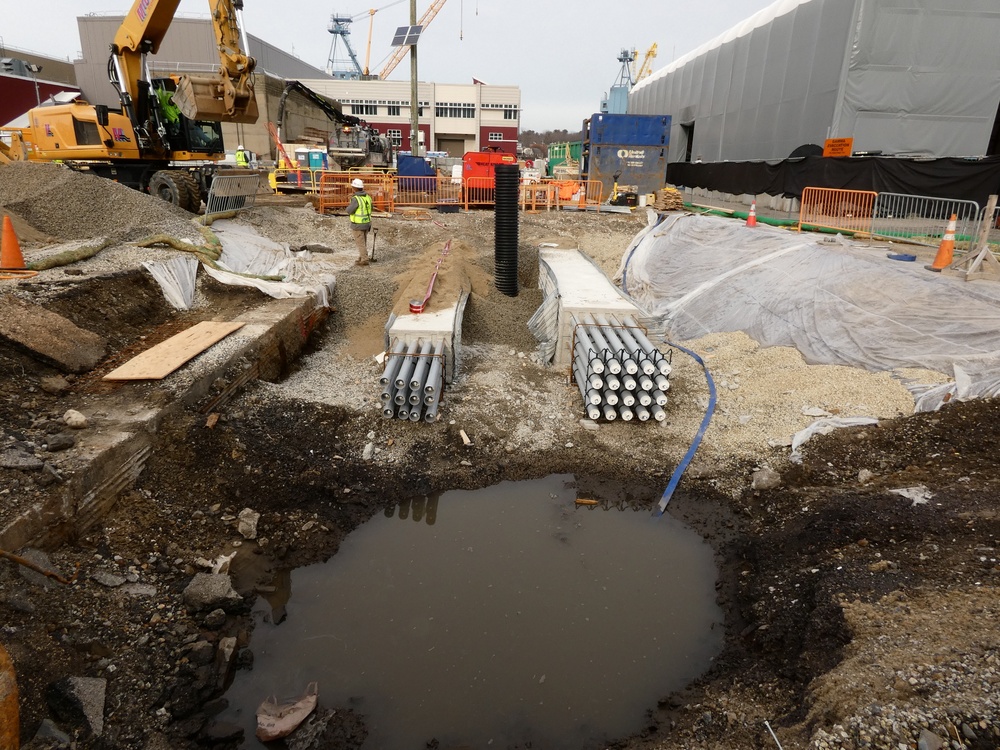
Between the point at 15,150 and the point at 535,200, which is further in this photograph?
the point at 535,200

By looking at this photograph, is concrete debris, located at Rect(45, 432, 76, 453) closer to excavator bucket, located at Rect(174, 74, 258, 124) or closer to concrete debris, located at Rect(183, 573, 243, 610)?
concrete debris, located at Rect(183, 573, 243, 610)

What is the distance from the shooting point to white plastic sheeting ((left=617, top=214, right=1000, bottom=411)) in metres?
7.14

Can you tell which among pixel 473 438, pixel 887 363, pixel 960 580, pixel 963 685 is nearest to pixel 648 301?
pixel 887 363

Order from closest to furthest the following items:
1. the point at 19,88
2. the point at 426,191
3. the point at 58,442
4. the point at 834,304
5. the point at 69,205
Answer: the point at 58,442
the point at 834,304
the point at 69,205
the point at 426,191
the point at 19,88

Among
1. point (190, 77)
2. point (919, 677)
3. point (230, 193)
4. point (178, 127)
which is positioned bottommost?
point (919, 677)

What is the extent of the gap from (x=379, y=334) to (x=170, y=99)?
8.54 metres

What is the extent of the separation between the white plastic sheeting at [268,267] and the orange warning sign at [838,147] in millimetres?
15793

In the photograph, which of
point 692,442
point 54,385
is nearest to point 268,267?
point 54,385

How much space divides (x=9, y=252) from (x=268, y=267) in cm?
435

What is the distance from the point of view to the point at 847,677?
347 centimetres

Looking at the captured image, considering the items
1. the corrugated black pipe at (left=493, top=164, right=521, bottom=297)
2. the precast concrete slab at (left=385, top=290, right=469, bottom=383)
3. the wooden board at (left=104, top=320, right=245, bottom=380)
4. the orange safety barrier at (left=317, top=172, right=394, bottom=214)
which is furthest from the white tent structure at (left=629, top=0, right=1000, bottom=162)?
the wooden board at (left=104, top=320, right=245, bottom=380)

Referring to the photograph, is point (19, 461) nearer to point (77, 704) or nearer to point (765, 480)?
point (77, 704)

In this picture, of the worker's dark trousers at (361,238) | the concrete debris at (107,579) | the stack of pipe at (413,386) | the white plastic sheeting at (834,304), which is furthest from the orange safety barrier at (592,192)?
the concrete debris at (107,579)

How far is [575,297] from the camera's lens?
357 inches
